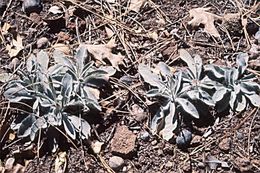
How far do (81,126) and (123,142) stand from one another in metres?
0.20

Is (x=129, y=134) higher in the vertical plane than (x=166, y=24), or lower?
lower

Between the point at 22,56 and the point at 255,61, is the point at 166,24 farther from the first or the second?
the point at 22,56

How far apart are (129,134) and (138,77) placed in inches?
11.7

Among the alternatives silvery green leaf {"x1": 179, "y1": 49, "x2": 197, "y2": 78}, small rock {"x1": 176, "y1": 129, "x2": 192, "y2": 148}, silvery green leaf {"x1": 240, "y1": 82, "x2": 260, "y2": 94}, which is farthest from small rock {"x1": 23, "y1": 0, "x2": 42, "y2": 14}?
silvery green leaf {"x1": 240, "y1": 82, "x2": 260, "y2": 94}

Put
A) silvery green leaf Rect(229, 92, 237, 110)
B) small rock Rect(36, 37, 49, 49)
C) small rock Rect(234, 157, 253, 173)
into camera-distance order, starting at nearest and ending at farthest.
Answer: small rock Rect(234, 157, 253, 173)
silvery green leaf Rect(229, 92, 237, 110)
small rock Rect(36, 37, 49, 49)

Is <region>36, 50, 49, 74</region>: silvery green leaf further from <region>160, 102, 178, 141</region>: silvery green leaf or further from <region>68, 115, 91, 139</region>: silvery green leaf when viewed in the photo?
<region>160, 102, 178, 141</region>: silvery green leaf

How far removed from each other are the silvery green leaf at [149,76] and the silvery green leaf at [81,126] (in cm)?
35

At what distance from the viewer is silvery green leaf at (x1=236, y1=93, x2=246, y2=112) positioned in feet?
7.89

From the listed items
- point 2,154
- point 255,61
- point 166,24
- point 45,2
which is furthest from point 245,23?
point 2,154

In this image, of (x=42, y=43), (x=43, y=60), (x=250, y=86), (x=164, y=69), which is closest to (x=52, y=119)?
(x=43, y=60)

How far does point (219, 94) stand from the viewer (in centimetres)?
239

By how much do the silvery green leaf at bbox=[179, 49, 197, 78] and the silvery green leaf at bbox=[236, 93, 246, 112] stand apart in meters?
0.23

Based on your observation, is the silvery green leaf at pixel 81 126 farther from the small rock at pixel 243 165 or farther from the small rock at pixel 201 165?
the small rock at pixel 243 165

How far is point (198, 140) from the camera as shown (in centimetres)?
237
